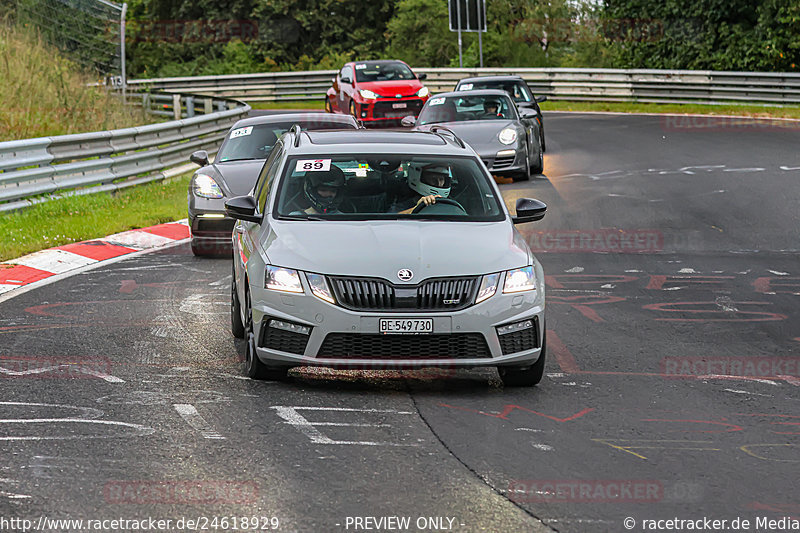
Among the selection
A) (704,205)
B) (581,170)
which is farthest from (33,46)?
(704,205)

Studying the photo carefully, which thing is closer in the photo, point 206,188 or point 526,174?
point 206,188

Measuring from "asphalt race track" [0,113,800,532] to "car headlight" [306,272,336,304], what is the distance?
612 mm

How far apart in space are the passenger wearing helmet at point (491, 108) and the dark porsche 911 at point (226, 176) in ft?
21.6

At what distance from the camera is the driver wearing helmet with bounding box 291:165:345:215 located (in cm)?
860

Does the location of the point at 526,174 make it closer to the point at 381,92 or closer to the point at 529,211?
the point at 381,92

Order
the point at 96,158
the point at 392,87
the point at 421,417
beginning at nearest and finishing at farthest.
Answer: the point at 421,417 < the point at 96,158 < the point at 392,87

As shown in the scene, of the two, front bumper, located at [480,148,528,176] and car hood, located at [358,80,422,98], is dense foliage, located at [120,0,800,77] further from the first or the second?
front bumper, located at [480,148,528,176]

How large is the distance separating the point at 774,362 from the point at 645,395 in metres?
1.47

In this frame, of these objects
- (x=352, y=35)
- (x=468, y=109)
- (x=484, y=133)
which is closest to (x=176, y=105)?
(x=468, y=109)

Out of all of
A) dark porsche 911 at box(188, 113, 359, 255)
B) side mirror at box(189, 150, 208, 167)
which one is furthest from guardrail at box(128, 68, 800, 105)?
side mirror at box(189, 150, 208, 167)

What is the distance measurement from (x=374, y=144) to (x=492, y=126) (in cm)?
1165

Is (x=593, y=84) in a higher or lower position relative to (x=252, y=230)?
lower

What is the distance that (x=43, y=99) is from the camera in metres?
24.1

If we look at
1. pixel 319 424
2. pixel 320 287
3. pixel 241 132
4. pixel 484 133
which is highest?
pixel 241 132
